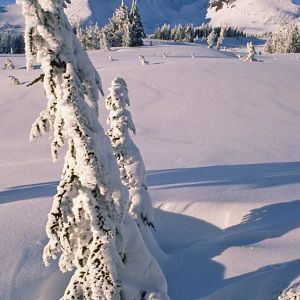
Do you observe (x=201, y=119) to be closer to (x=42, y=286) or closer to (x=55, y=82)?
(x=42, y=286)

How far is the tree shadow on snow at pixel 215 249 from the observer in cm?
879

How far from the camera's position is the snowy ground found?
352 inches

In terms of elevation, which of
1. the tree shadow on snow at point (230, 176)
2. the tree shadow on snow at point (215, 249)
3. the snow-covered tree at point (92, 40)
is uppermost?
the snow-covered tree at point (92, 40)

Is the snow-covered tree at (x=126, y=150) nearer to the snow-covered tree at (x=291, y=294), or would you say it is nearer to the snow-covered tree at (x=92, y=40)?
the snow-covered tree at (x=291, y=294)

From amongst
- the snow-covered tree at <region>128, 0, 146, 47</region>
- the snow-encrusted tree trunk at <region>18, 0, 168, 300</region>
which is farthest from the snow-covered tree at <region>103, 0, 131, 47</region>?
the snow-encrusted tree trunk at <region>18, 0, 168, 300</region>

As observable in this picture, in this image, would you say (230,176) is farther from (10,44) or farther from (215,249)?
(10,44)

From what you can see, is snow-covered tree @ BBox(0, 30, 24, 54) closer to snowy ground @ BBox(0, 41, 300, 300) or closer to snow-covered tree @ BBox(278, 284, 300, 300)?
snowy ground @ BBox(0, 41, 300, 300)

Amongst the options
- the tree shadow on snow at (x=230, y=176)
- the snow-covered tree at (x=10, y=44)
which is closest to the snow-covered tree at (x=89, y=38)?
the snow-covered tree at (x=10, y=44)

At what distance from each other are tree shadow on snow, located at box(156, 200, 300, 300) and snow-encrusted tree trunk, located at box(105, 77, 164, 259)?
39.9 inches

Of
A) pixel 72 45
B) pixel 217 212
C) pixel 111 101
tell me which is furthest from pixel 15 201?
pixel 72 45

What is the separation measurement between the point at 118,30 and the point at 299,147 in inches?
2206

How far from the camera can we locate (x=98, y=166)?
4.77 meters

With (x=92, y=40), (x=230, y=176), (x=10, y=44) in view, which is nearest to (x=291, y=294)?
(x=230, y=176)

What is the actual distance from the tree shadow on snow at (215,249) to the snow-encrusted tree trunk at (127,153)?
3.33 ft
